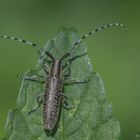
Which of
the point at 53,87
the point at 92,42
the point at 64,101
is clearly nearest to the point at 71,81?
the point at 64,101

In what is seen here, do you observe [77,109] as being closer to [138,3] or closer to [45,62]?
[45,62]

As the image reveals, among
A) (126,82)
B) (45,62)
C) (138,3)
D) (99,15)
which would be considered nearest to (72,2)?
(99,15)

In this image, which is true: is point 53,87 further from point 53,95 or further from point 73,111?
point 73,111

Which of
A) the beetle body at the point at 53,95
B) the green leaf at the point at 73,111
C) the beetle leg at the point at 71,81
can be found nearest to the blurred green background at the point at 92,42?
the beetle body at the point at 53,95

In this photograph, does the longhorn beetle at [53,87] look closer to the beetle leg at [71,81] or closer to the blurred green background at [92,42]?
the beetle leg at [71,81]

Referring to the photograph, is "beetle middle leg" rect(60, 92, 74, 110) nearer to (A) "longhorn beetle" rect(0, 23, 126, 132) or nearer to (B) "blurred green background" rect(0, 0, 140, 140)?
(A) "longhorn beetle" rect(0, 23, 126, 132)

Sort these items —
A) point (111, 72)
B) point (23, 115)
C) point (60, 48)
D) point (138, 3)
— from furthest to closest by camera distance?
point (138, 3), point (111, 72), point (60, 48), point (23, 115)

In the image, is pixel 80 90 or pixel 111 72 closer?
pixel 80 90
